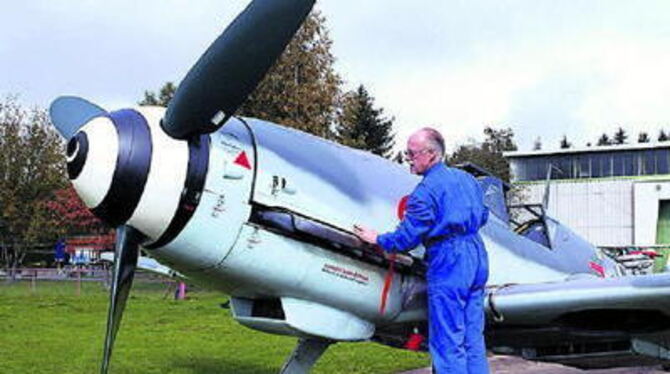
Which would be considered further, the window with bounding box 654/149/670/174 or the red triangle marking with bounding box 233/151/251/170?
the window with bounding box 654/149/670/174

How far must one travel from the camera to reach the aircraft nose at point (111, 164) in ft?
15.5

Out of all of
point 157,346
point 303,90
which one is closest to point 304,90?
point 303,90

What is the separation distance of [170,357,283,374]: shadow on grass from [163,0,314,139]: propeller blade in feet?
21.3

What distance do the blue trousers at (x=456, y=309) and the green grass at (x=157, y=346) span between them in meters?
5.94

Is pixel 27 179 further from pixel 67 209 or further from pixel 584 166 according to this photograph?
pixel 584 166

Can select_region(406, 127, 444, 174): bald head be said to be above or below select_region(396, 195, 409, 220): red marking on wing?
above

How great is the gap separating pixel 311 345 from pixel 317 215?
1633mm

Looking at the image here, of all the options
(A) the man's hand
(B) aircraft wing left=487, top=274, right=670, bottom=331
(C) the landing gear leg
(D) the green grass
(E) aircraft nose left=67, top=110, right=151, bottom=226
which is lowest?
(D) the green grass

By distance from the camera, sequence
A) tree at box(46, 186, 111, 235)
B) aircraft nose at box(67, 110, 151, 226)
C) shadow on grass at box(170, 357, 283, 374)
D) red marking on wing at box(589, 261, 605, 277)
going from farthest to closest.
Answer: tree at box(46, 186, 111, 235), shadow on grass at box(170, 357, 283, 374), red marking on wing at box(589, 261, 605, 277), aircraft nose at box(67, 110, 151, 226)

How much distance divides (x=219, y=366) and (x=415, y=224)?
693 centimetres

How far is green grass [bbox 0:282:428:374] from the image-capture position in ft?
36.8

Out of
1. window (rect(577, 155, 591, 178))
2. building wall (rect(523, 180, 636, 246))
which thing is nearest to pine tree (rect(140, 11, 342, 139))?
building wall (rect(523, 180, 636, 246))

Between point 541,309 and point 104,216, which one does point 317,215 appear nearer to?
point 104,216

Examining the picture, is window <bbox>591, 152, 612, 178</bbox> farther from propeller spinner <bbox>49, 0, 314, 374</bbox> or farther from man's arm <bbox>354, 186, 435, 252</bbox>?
propeller spinner <bbox>49, 0, 314, 374</bbox>
